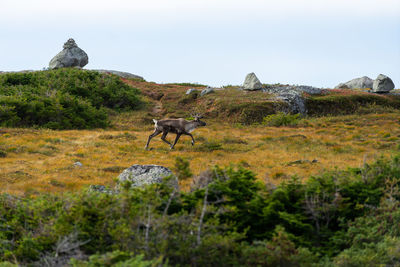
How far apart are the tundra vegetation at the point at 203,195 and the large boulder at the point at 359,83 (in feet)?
127

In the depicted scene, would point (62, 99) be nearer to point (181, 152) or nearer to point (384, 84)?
point (181, 152)

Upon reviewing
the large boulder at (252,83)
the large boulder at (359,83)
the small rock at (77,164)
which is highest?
the large boulder at (359,83)

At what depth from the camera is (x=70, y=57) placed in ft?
164

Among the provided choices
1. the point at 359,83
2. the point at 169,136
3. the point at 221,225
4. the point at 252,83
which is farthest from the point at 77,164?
the point at 359,83

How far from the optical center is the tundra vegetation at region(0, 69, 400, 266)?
611 cm

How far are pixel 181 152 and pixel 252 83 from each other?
23920 mm

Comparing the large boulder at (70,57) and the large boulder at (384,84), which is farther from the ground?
the large boulder at (70,57)

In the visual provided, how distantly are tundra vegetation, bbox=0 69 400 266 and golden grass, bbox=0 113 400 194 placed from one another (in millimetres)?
65

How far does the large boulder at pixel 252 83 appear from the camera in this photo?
1588 inches

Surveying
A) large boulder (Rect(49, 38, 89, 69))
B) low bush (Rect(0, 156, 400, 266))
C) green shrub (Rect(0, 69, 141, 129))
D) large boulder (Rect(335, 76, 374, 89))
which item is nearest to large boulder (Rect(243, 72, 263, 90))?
green shrub (Rect(0, 69, 141, 129))

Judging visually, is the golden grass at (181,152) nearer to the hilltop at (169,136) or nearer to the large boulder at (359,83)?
the hilltop at (169,136)

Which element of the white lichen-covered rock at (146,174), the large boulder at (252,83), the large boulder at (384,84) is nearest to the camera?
the white lichen-covered rock at (146,174)

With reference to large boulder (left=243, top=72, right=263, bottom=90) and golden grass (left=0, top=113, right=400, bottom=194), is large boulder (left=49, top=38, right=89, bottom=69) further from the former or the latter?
golden grass (left=0, top=113, right=400, bottom=194)

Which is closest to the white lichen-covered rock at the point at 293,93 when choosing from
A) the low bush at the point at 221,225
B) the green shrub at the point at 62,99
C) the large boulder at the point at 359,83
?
the green shrub at the point at 62,99
